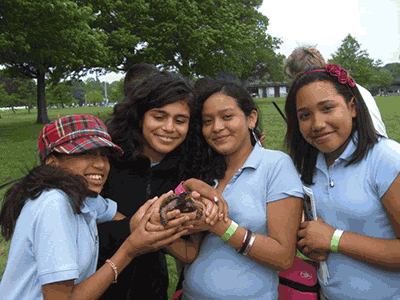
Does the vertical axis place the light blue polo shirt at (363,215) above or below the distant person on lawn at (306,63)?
below

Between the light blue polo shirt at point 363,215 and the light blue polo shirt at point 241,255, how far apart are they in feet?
0.93

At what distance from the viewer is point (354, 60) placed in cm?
6181

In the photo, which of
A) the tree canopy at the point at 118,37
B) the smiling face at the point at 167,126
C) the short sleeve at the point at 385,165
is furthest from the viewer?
the tree canopy at the point at 118,37

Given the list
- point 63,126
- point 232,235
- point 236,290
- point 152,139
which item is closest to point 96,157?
point 63,126

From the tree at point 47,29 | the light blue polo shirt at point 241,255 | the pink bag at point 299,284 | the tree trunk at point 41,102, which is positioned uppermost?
the tree at point 47,29

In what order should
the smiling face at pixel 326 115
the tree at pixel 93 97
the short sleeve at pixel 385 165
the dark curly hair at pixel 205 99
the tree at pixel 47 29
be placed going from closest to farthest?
the short sleeve at pixel 385 165
the smiling face at pixel 326 115
the dark curly hair at pixel 205 99
the tree at pixel 47 29
the tree at pixel 93 97

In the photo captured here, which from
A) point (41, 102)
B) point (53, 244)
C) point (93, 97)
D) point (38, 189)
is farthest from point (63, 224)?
point (93, 97)

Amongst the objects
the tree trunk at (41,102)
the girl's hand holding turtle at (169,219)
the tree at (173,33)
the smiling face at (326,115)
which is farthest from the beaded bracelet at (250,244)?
the tree trunk at (41,102)

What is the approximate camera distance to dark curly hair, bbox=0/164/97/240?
5.04 ft

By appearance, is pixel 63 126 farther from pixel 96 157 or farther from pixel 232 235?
pixel 232 235

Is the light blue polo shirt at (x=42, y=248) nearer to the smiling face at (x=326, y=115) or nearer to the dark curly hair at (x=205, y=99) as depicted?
the dark curly hair at (x=205, y=99)

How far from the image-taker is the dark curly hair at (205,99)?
2.16 m

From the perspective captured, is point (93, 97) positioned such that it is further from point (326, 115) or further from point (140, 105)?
point (326, 115)

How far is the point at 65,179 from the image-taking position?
5.24 ft
